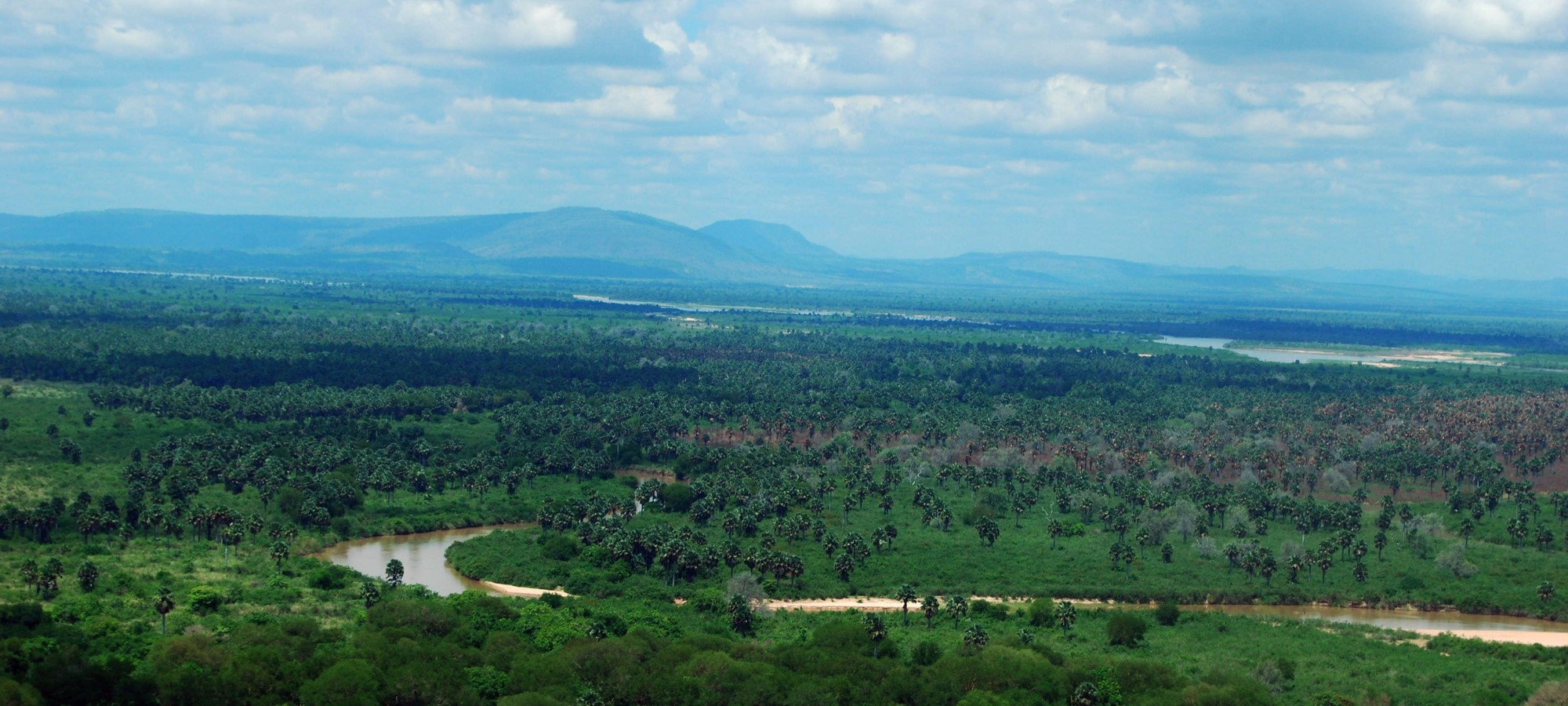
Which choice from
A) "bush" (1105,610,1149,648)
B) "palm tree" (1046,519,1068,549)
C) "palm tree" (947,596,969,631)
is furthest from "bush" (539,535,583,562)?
"bush" (1105,610,1149,648)

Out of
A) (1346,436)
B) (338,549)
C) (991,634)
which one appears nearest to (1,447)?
(338,549)

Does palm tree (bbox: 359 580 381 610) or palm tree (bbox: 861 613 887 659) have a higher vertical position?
palm tree (bbox: 861 613 887 659)

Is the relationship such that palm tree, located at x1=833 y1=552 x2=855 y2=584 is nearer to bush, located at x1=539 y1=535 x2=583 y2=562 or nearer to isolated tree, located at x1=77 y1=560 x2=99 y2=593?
bush, located at x1=539 y1=535 x2=583 y2=562

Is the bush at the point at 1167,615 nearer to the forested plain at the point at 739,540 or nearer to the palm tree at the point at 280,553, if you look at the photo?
the forested plain at the point at 739,540

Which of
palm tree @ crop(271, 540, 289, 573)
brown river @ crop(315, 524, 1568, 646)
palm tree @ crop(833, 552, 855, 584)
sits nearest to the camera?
brown river @ crop(315, 524, 1568, 646)

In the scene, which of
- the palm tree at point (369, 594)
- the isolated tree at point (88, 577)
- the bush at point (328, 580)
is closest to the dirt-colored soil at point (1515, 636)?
the palm tree at point (369, 594)

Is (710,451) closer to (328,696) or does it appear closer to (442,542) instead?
(442,542)
